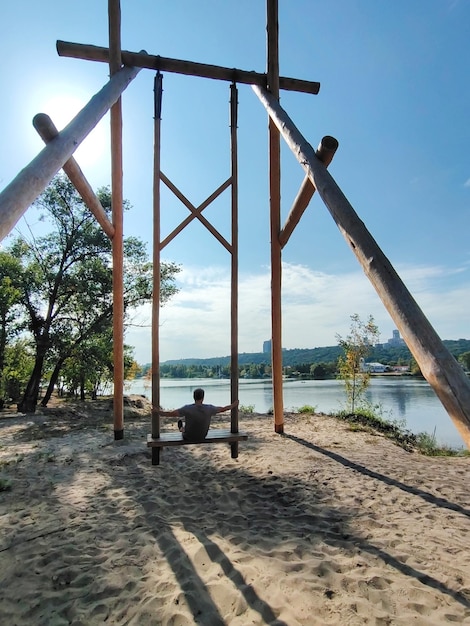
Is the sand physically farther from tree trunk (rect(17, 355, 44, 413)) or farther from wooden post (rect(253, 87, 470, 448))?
tree trunk (rect(17, 355, 44, 413))

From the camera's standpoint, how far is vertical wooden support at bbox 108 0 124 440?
582 cm

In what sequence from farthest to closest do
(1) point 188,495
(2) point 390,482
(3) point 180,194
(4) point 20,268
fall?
(4) point 20,268, (3) point 180,194, (2) point 390,482, (1) point 188,495

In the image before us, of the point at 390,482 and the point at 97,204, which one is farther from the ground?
the point at 97,204

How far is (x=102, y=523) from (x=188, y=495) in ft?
3.37

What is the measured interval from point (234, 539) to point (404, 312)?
236cm

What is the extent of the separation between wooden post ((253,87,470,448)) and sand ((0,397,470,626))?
1478mm

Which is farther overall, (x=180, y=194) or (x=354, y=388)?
(x=354, y=388)

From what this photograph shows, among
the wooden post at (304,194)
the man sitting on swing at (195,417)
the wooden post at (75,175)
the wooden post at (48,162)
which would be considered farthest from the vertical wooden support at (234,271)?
the wooden post at (75,175)

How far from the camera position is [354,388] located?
14633mm

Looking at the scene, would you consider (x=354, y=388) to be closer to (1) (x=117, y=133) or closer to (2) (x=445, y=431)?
(2) (x=445, y=431)

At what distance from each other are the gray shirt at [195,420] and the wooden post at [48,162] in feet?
9.51

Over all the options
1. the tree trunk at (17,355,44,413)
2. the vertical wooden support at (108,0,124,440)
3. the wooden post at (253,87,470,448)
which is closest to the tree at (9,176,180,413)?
the tree trunk at (17,355,44,413)

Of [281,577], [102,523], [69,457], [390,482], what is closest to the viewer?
[281,577]

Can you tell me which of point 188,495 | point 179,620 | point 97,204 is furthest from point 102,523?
point 97,204
